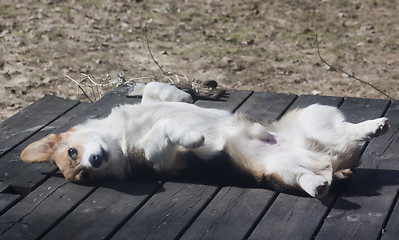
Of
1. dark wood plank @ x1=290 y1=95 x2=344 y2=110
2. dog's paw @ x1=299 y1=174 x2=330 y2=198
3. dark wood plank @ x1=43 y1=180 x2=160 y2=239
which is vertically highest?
dog's paw @ x1=299 y1=174 x2=330 y2=198

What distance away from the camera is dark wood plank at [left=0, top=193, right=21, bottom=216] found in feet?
16.0

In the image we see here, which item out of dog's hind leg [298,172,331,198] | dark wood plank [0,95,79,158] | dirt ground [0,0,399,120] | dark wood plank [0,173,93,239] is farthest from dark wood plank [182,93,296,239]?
dirt ground [0,0,399,120]

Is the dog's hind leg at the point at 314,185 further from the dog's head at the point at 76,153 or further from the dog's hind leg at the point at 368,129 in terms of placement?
the dog's head at the point at 76,153

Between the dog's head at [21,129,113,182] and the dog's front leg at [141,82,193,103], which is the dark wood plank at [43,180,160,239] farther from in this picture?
the dog's front leg at [141,82,193,103]

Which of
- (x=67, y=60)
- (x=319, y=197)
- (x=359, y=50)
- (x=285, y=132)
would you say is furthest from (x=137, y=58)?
(x=319, y=197)

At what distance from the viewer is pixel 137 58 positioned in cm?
967

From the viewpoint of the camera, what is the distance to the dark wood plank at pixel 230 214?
4.32m

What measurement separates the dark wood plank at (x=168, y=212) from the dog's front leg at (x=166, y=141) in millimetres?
215

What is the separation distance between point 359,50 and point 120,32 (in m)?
3.66

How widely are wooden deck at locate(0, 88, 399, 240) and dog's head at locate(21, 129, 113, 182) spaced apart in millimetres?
115

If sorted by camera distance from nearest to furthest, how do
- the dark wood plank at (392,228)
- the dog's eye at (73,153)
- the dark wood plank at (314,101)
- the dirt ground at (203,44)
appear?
the dark wood plank at (392,228), the dog's eye at (73,153), the dark wood plank at (314,101), the dirt ground at (203,44)

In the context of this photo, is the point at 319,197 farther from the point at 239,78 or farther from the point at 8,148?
the point at 239,78

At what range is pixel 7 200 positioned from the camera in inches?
196

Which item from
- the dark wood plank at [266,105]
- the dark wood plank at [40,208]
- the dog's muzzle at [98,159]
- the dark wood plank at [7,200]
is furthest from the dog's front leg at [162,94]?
the dark wood plank at [7,200]
